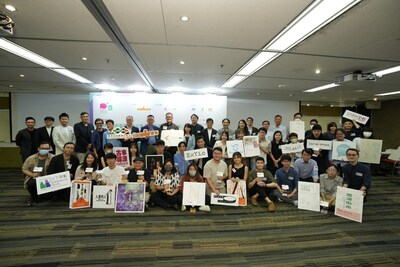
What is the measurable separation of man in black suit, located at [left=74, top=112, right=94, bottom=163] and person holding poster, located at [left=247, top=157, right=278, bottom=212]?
3632 millimetres

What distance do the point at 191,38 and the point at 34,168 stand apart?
3.63 m

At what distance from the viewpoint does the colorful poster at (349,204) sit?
3.12 metres

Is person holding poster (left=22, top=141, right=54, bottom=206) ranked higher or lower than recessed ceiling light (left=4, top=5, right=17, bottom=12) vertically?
lower

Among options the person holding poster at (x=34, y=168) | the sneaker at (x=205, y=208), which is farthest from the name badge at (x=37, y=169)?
the sneaker at (x=205, y=208)

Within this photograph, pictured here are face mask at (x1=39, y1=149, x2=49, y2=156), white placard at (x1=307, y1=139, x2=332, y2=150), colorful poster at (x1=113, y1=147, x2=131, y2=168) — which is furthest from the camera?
colorful poster at (x1=113, y1=147, x2=131, y2=168)

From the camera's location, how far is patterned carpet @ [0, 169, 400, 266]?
7.38ft

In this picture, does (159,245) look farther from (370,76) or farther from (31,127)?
(370,76)

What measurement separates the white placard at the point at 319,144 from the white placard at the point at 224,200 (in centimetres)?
215

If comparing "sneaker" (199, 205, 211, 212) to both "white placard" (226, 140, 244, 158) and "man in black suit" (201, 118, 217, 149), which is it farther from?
"man in black suit" (201, 118, 217, 149)

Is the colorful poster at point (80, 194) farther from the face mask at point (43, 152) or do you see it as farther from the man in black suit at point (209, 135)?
the man in black suit at point (209, 135)

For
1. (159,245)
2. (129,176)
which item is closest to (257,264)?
(159,245)

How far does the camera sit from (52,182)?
3.50m

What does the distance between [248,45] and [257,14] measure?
831mm

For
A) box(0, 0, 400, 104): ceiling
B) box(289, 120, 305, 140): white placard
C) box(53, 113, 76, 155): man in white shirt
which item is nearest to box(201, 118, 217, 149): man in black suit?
box(0, 0, 400, 104): ceiling
